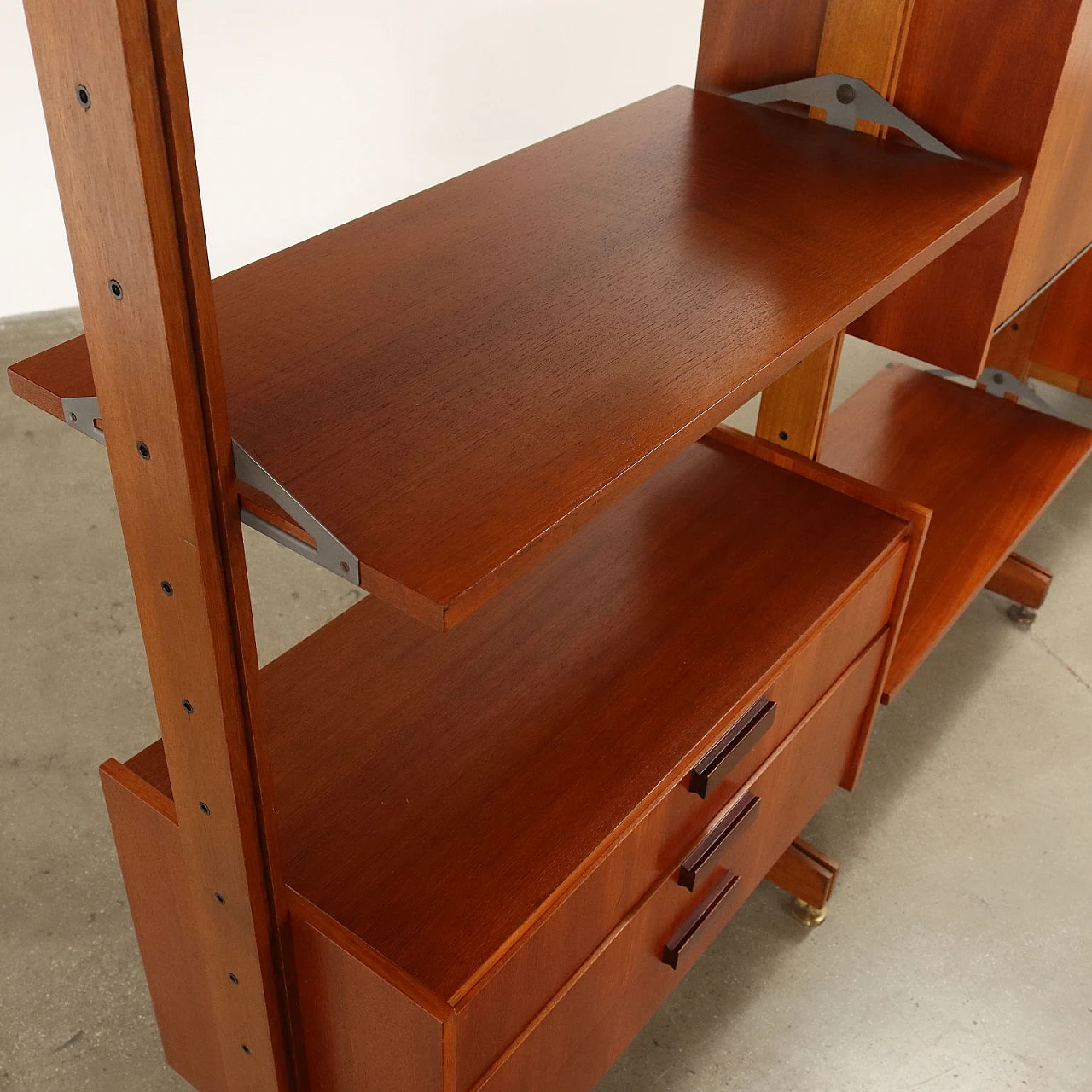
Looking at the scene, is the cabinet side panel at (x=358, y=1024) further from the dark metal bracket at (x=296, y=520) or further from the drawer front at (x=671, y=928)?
the dark metal bracket at (x=296, y=520)

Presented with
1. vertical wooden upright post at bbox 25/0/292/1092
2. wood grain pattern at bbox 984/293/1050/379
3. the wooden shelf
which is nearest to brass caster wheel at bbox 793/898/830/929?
the wooden shelf

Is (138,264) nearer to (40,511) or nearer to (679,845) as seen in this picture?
(679,845)

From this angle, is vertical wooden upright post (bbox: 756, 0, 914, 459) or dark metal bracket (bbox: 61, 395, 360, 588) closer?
dark metal bracket (bbox: 61, 395, 360, 588)

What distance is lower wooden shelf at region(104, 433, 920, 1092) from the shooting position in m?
1.09

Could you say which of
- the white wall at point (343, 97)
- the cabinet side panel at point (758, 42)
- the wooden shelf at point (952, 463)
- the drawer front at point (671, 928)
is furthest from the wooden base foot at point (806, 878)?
the white wall at point (343, 97)

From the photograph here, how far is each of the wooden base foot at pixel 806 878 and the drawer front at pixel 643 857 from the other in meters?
0.44

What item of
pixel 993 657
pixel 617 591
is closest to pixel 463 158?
pixel 993 657

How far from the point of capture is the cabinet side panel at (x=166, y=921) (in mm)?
1190

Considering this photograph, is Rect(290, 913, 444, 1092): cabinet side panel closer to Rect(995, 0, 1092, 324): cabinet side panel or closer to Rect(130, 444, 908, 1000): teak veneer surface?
Rect(130, 444, 908, 1000): teak veneer surface

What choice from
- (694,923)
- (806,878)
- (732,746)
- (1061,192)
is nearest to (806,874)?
(806,878)

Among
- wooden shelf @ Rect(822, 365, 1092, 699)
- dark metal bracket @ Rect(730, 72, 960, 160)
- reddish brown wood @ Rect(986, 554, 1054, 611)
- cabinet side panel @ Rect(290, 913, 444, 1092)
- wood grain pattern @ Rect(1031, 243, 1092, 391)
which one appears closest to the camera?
cabinet side panel @ Rect(290, 913, 444, 1092)

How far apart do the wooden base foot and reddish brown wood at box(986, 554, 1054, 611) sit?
86cm

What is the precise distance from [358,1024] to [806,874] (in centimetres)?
95

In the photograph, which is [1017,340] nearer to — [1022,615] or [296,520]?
[1022,615]
